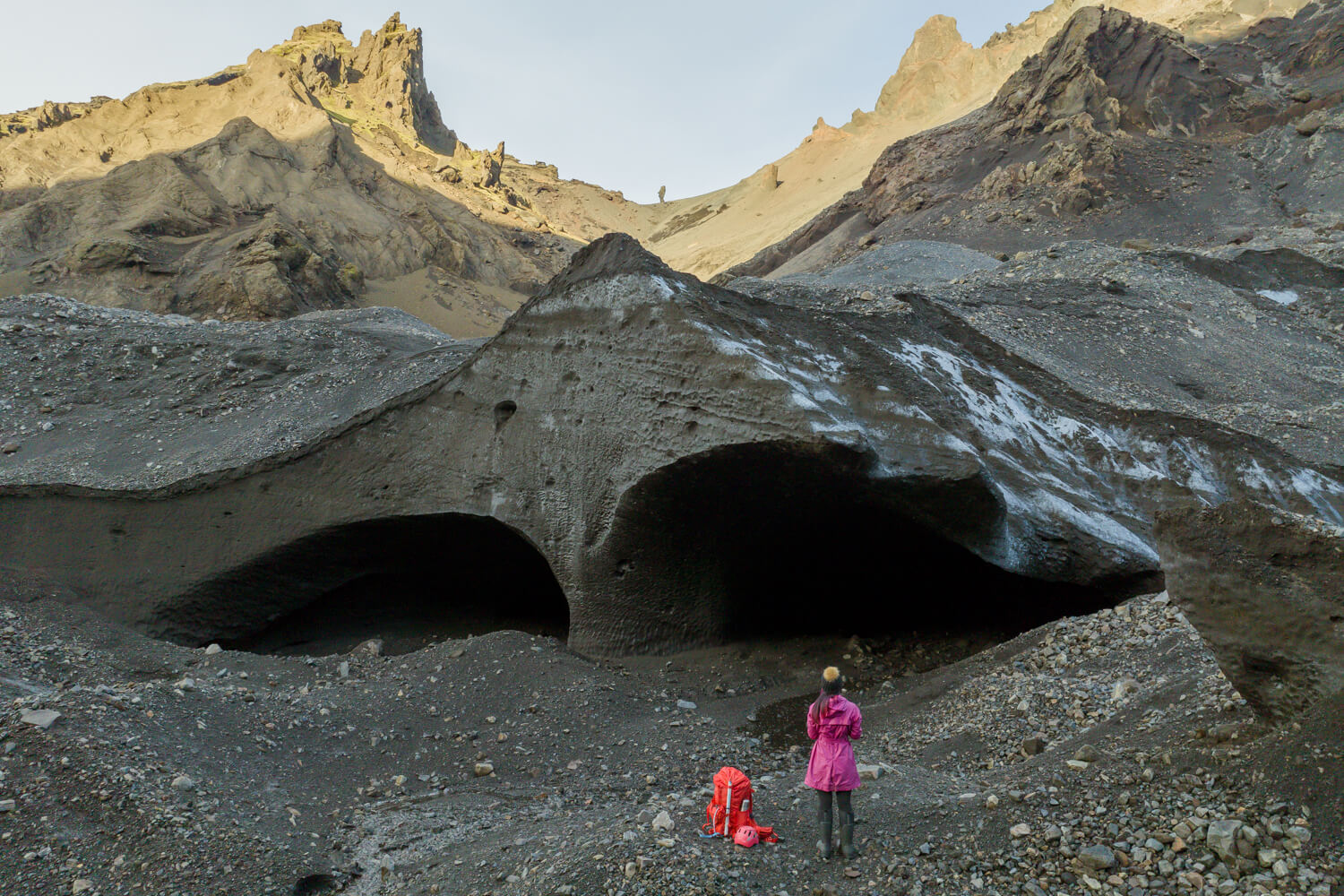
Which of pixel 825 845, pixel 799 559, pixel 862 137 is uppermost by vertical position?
pixel 862 137

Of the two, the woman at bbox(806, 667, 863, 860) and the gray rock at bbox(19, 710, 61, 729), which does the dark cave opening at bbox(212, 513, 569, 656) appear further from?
the woman at bbox(806, 667, 863, 860)

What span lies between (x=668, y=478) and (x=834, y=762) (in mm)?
3123

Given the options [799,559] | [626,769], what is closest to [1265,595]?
[626,769]

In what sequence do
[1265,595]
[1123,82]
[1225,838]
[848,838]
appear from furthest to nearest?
[1123,82] < [848,838] < [1265,595] < [1225,838]

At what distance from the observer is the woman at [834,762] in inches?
145

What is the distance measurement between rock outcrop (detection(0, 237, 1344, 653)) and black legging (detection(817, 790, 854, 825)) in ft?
8.91

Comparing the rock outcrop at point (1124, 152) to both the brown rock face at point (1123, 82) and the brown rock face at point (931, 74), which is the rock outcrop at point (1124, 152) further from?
the brown rock face at point (931, 74)

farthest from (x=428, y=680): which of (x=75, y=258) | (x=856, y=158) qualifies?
(x=856, y=158)

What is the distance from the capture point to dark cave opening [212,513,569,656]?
802 centimetres

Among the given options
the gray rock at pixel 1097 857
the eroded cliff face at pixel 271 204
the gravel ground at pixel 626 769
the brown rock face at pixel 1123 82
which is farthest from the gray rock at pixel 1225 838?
the brown rock face at pixel 1123 82

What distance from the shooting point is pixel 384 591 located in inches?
345

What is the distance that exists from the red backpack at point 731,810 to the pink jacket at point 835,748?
279mm

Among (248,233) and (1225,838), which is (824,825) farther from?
(248,233)

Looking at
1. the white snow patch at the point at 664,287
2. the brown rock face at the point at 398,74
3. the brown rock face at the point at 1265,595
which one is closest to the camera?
the brown rock face at the point at 1265,595
